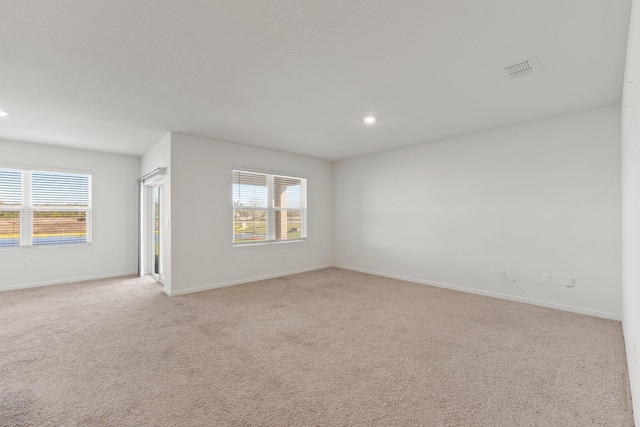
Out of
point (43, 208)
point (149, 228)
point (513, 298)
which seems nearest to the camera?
point (513, 298)

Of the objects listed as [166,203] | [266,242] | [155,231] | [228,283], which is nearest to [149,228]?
[155,231]

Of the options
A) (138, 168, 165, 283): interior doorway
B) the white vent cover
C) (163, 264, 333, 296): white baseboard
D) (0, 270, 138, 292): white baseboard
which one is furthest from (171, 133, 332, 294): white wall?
the white vent cover

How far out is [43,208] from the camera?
502 cm

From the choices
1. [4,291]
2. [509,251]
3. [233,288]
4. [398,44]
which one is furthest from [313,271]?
[4,291]

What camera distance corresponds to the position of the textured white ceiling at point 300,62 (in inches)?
71.7

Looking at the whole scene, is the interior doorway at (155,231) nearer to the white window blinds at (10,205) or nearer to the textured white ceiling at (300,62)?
the textured white ceiling at (300,62)

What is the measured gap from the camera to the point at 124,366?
231cm

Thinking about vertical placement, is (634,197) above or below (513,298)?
above

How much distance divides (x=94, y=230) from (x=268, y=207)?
3.33m

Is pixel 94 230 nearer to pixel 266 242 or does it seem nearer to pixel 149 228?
pixel 149 228

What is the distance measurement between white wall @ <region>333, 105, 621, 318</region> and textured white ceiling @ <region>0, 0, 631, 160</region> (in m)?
0.39

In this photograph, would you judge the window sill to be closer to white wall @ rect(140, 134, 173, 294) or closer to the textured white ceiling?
white wall @ rect(140, 134, 173, 294)

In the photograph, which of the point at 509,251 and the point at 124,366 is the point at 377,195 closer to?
the point at 509,251

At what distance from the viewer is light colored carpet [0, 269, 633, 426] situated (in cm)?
176
